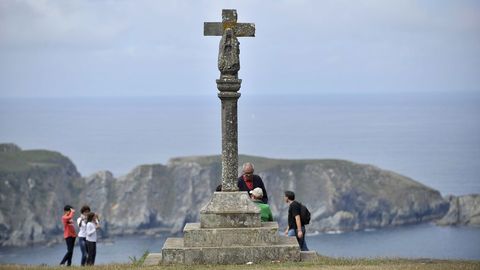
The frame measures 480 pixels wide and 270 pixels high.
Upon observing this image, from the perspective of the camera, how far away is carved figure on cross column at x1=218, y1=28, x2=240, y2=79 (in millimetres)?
20469

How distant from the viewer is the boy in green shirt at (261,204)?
21.3 meters

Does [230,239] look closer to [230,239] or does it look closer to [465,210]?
[230,239]

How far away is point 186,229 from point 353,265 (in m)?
3.12

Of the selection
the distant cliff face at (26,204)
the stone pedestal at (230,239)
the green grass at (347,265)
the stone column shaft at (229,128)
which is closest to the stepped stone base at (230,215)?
the stone pedestal at (230,239)

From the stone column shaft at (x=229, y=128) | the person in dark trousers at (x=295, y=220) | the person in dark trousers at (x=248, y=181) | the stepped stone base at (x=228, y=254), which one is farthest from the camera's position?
the person in dark trousers at (x=295, y=220)

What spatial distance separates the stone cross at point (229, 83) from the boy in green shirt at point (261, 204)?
945mm

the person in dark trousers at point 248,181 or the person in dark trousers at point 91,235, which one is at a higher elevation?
the person in dark trousers at point 248,181

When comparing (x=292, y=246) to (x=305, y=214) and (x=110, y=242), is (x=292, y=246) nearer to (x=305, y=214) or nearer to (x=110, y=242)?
(x=305, y=214)

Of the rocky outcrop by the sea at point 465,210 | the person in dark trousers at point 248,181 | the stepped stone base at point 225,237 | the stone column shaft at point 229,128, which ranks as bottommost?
the stepped stone base at point 225,237

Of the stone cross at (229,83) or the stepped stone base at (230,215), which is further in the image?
the stone cross at (229,83)

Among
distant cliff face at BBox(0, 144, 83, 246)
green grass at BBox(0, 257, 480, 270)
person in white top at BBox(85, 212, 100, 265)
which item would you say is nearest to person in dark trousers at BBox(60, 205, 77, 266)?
person in white top at BBox(85, 212, 100, 265)

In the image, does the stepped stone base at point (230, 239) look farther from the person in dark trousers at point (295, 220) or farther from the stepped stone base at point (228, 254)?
the person in dark trousers at point (295, 220)

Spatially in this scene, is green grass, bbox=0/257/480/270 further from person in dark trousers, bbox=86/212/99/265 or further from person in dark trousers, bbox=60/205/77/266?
person in dark trousers, bbox=60/205/77/266

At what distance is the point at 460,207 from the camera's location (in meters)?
181
